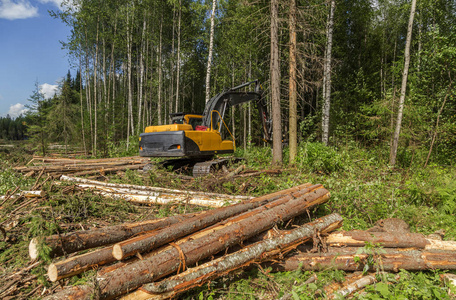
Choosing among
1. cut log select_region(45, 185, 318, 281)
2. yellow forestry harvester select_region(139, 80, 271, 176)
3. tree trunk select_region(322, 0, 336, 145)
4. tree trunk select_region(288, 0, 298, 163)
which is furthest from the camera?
tree trunk select_region(322, 0, 336, 145)

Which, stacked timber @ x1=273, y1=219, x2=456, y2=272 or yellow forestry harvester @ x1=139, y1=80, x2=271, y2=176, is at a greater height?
yellow forestry harvester @ x1=139, y1=80, x2=271, y2=176

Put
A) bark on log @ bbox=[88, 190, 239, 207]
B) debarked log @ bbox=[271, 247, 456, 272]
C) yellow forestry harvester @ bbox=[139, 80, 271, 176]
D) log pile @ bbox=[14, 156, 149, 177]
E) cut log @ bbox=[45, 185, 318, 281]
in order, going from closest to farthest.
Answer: cut log @ bbox=[45, 185, 318, 281] < debarked log @ bbox=[271, 247, 456, 272] < bark on log @ bbox=[88, 190, 239, 207] < yellow forestry harvester @ bbox=[139, 80, 271, 176] < log pile @ bbox=[14, 156, 149, 177]

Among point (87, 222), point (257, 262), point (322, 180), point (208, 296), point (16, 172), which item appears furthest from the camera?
point (16, 172)

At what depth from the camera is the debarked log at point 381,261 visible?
3.08 meters

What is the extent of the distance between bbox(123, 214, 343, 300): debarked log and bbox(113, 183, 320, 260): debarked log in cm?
49

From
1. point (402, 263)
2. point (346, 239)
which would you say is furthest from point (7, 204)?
point (402, 263)

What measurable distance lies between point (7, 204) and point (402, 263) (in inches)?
267

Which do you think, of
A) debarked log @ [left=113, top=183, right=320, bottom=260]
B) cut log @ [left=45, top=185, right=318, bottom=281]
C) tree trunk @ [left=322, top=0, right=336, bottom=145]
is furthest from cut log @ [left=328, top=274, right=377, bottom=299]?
tree trunk @ [left=322, top=0, right=336, bottom=145]

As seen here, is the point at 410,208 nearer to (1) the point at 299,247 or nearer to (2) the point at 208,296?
(1) the point at 299,247

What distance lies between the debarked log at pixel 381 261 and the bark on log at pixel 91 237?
1.69 metres

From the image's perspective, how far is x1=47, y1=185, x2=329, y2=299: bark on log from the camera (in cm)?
228

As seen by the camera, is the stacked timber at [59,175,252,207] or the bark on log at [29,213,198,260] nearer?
the bark on log at [29,213,198,260]

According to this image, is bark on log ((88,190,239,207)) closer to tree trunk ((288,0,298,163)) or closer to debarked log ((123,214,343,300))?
debarked log ((123,214,343,300))

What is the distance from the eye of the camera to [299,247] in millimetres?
3580
